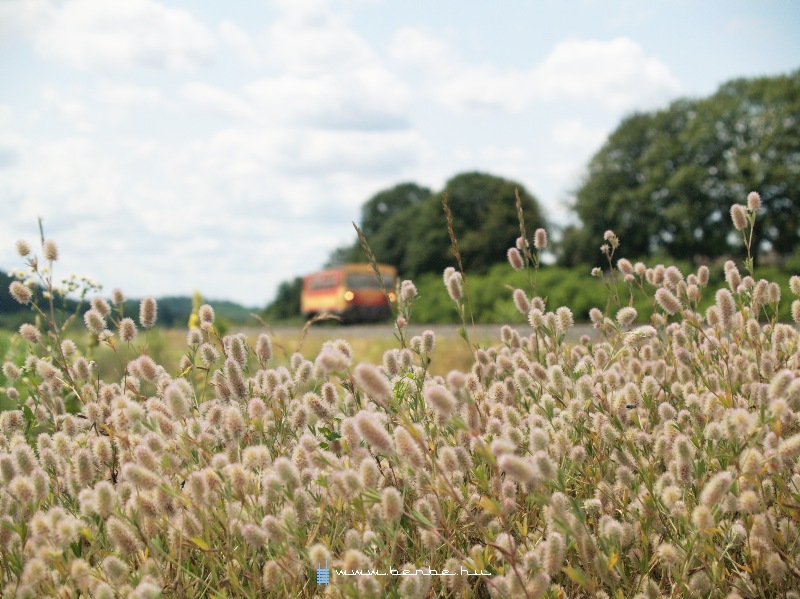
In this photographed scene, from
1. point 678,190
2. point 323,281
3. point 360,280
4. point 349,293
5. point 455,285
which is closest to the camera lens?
point 455,285

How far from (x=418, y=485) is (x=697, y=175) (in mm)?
38685

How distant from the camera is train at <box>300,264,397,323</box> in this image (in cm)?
3481

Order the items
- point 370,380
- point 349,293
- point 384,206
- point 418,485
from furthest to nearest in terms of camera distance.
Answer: point 384,206 < point 349,293 < point 418,485 < point 370,380

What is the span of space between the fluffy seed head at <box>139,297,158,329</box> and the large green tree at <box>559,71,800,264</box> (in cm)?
3686

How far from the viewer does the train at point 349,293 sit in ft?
114

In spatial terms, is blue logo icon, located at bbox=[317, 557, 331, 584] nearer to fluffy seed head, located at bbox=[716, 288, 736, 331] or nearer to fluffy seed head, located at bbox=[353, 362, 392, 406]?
fluffy seed head, located at bbox=[353, 362, 392, 406]

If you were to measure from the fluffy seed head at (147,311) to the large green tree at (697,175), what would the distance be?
36.9 m

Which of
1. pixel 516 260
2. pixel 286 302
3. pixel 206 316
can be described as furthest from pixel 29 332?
pixel 286 302

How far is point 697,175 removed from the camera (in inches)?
1446

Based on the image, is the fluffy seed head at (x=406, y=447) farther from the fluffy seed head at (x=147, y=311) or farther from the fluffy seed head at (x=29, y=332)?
the fluffy seed head at (x=29, y=332)

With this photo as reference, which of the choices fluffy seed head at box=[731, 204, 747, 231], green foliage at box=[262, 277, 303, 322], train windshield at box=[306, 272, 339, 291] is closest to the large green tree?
train windshield at box=[306, 272, 339, 291]

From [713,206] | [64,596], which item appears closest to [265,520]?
[64,596]

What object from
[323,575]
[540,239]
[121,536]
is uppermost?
[540,239]

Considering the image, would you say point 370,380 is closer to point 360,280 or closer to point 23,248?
point 23,248
